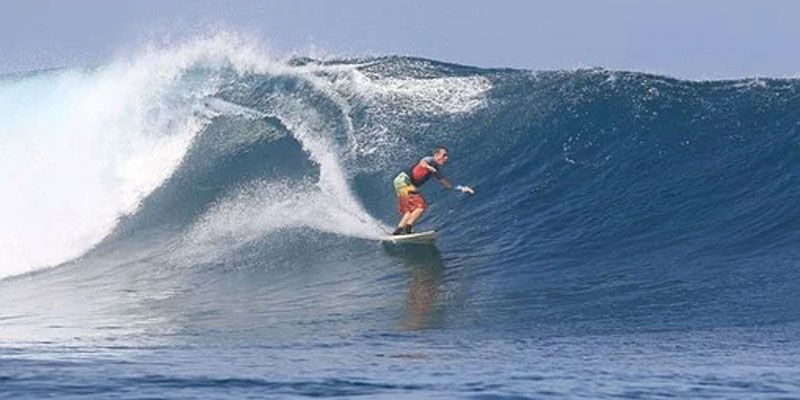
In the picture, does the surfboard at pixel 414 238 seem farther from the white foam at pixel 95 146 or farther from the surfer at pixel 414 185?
the white foam at pixel 95 146

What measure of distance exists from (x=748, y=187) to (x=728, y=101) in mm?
3042

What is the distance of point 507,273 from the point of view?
14.0 metres

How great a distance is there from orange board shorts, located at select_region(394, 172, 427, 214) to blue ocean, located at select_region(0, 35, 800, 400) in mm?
509

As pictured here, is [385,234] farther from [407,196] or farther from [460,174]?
[460,174]

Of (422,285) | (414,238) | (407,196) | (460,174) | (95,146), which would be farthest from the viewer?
(95,146)

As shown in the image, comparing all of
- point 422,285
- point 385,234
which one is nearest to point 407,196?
point 385,234

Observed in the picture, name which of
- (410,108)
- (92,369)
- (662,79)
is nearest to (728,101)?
(662,79)

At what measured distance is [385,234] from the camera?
53.2 feet

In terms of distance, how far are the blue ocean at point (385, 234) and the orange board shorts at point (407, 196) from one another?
1.67 ft

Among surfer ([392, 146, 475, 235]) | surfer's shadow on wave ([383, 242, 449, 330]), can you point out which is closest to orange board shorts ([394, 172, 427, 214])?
surfer ([392, 146, 475, 235])

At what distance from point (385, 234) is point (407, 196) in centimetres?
51

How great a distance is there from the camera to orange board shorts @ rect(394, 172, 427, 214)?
1598cm

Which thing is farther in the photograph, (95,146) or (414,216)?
(95,146)

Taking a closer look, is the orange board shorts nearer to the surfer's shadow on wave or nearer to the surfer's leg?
the surfer's leg
